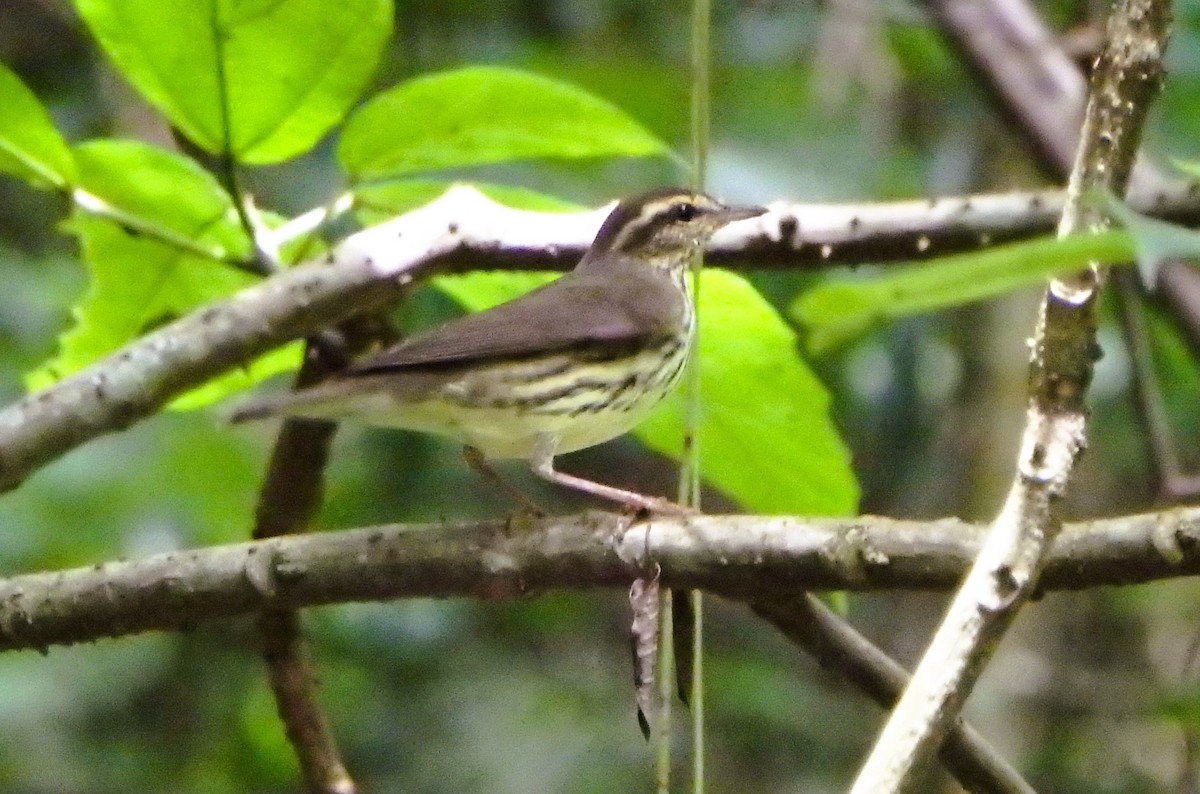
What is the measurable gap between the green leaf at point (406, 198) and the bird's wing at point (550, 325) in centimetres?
15

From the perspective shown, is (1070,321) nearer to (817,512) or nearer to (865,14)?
(817,512)

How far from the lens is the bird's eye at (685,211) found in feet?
8.61

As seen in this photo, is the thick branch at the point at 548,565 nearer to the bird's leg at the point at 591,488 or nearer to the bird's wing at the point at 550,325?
the bird's leg at the point at 591,488

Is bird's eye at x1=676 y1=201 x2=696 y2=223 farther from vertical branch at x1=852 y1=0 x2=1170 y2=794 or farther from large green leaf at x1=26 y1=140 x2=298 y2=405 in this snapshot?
vertical branch at x1=852 y1=0 x2=1170 y2=794

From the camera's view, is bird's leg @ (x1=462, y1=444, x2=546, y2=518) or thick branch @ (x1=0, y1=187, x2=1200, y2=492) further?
bird's leg @ (x1=462, y1=444, x2=546, y2=518)

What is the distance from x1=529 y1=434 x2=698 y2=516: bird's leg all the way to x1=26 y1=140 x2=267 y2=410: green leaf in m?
0.49

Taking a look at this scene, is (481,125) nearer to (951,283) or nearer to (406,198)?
(406,198)

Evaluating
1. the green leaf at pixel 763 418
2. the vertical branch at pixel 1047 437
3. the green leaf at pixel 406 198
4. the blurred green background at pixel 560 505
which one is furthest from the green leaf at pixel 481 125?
the blurred green background at pixel 560 505

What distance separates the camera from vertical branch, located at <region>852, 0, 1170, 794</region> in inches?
36.2

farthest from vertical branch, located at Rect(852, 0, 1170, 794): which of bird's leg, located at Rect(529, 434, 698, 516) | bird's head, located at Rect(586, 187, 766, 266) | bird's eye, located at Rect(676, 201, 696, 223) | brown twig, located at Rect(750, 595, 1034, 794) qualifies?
bird's eye, located at Rect(676, 201, 696, 223)

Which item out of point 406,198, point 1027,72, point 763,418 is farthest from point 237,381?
point 1027,72

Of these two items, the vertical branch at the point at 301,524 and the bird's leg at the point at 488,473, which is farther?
the bird's leg at the point at 488,473

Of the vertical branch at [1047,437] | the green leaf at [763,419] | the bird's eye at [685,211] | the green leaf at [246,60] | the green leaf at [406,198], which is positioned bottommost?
the vertical branch at [1047,437]

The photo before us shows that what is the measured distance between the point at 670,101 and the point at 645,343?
191 centimetres
